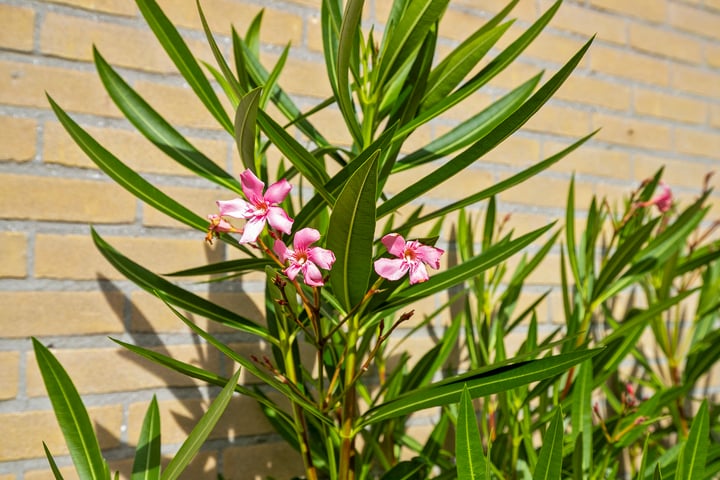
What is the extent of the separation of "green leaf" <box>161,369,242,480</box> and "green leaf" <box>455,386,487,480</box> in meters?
0.26

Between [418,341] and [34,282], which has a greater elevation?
[34,282]

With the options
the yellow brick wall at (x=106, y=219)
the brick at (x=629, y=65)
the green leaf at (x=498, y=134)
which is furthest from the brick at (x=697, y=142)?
the green leaf at (x=498, y=134)

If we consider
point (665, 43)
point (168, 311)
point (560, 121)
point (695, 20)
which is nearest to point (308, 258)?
point (168, 311)

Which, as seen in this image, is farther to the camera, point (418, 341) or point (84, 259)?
point (418, 341)

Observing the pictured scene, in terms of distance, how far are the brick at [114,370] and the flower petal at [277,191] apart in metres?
0.58

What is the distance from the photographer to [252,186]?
767mm

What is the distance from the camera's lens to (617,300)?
1745mm

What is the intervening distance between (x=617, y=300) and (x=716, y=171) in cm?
54

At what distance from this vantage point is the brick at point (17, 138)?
44.7 inches

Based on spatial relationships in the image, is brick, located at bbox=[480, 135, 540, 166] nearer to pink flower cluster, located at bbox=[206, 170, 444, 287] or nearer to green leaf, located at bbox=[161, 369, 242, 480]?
pink flower cluster, located at bbox=[206, 170, 444, 287]

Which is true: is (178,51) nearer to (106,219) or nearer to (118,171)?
(118,171)

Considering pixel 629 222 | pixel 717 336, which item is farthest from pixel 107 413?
pixel 717 336

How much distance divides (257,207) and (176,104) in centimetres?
58

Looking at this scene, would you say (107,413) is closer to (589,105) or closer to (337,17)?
(337,17)
